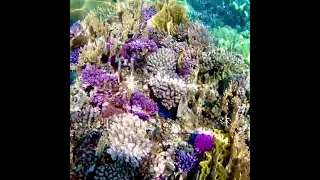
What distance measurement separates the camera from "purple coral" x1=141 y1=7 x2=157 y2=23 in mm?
3547

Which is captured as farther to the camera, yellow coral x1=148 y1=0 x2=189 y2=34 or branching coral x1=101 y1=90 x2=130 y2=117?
yellow coral x1=148 y1=0 x2=189 y2=34

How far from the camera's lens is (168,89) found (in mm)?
3498

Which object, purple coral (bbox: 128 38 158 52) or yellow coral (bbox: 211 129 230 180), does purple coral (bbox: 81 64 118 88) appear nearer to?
purple coral (bbox: 128 38 158 52)

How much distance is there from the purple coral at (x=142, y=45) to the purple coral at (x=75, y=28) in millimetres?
330

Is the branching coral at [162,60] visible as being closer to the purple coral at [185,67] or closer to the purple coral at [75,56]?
the purple coral at [185,67]

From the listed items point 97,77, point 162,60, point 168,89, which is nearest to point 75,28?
point 97,77

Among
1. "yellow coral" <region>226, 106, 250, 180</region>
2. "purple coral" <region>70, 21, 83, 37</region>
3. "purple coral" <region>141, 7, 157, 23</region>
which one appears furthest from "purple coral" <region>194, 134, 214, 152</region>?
"purple coral" <region>70, 21, 83, 37</region>

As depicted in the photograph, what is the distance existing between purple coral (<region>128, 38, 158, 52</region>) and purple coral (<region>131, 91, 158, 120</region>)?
0.28 m

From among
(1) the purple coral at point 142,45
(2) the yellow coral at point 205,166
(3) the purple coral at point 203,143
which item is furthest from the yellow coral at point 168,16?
(2) the yellow coral at point 205,166

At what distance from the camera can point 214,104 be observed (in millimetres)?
3523

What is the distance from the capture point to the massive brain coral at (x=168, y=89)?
3488 millimetres

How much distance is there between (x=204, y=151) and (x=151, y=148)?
34 cm
